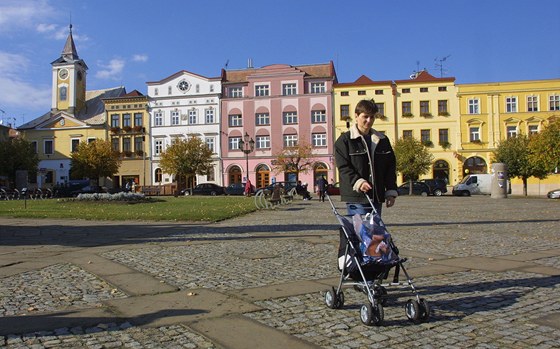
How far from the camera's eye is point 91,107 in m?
68.2

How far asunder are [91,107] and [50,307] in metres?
68.7

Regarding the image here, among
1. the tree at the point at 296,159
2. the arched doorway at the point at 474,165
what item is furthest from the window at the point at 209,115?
the arched doorway at the point at 474,165

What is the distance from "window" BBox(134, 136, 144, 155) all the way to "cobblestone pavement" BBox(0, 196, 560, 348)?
52643 mm

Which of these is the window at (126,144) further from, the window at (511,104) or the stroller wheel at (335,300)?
the stroller wheel at (335,300)

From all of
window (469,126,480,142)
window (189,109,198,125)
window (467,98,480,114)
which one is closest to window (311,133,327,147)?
window (189,109,198,125)

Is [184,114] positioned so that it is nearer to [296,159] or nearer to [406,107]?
[296,159]

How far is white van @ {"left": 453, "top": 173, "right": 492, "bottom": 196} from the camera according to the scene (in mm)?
43969

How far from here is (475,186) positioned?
4459cm

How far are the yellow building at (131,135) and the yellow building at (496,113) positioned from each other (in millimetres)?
37440

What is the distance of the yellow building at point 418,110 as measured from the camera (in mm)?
54156

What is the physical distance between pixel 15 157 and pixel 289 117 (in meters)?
31.3

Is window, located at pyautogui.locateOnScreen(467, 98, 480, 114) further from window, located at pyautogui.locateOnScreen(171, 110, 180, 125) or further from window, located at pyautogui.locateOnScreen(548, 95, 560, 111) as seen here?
window, located at pyautogui.locateOnScreen(171, 110, 180, 125)

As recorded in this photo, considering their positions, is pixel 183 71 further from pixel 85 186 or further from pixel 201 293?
pixel 201 293

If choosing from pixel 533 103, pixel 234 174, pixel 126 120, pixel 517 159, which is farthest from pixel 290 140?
pixel 533 103
